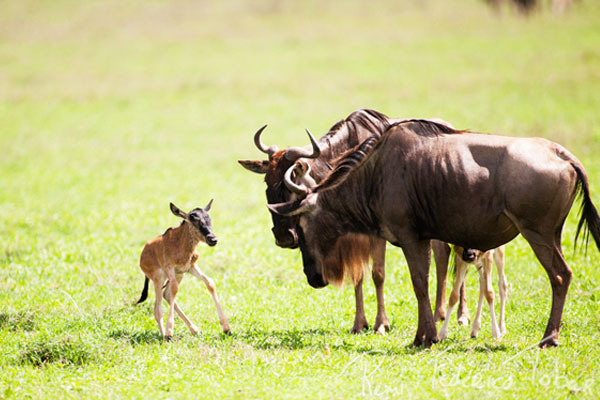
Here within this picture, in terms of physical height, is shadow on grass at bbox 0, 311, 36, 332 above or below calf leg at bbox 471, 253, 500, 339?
below

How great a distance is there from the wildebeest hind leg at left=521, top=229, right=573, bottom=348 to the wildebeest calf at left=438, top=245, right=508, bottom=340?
78 cm

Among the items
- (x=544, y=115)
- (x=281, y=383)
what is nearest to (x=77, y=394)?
(x=281, y=383)

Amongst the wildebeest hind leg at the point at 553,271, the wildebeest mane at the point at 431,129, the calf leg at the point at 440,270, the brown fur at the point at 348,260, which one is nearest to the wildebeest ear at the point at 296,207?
the brown fur at the point at 348,260

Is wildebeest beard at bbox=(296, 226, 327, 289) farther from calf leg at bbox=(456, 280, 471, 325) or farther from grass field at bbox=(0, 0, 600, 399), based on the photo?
calf leg at bbox=(456, 280, 471, 325)

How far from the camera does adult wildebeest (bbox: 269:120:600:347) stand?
7.64 meters

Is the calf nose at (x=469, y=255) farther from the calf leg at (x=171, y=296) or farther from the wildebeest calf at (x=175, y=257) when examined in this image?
the calf leg at (x=171, y=296)

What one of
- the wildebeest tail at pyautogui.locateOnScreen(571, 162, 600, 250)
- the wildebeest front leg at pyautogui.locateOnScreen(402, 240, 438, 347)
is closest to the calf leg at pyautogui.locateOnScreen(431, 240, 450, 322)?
the wildebeest front leg at pyautogui.locateOnScreen(402, 240, 438, 347)

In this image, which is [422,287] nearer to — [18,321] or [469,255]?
[469,255]

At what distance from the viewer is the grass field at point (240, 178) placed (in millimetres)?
7324

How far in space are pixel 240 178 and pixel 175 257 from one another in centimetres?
1172

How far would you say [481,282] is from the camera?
9.07m

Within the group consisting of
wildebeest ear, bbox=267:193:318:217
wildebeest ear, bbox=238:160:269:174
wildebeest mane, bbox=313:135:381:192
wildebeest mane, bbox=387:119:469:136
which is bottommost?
wildebeest ear, bbox=267:193:318:217

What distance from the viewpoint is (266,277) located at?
445 inches

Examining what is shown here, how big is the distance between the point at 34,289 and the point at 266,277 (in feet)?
10.5
